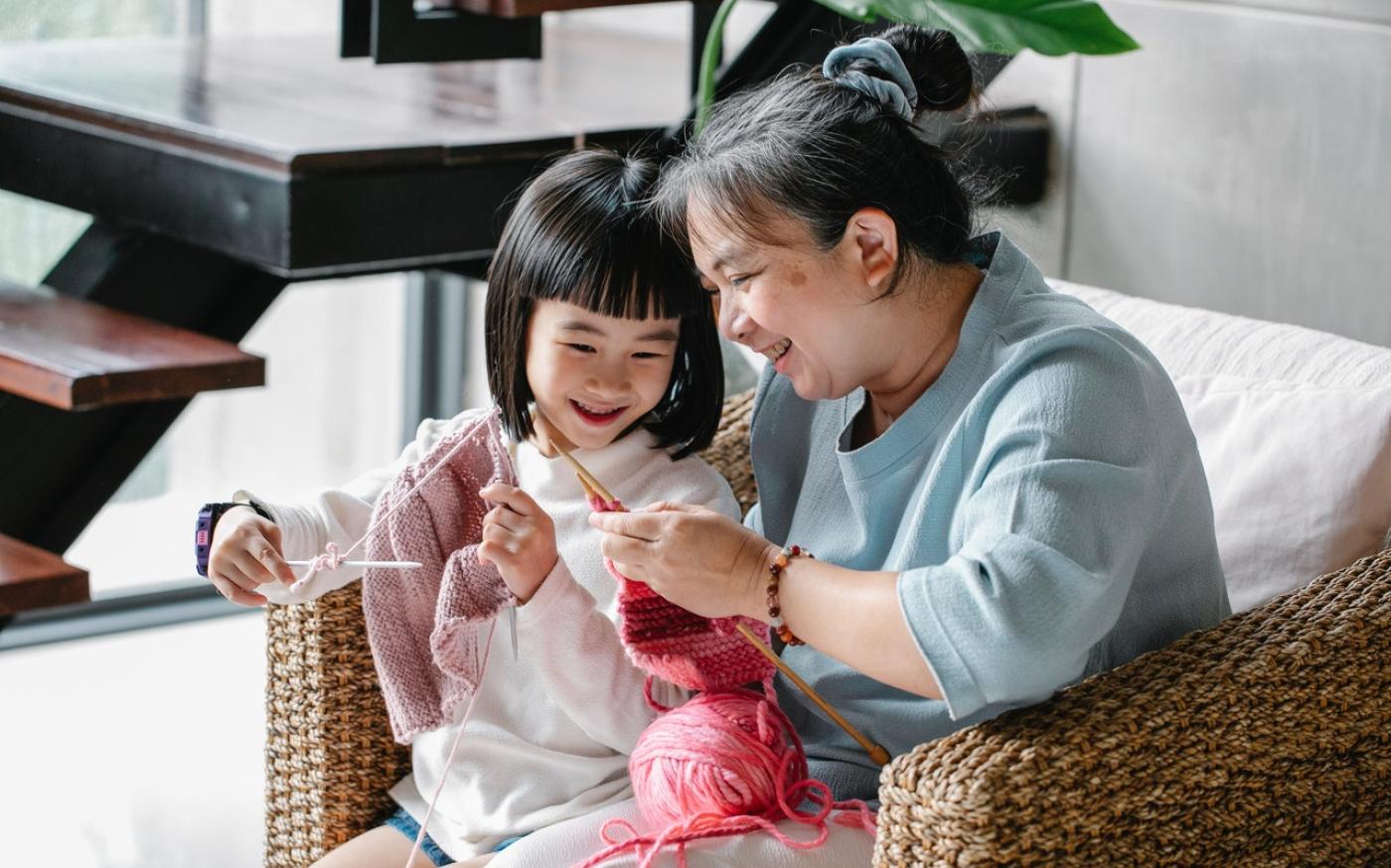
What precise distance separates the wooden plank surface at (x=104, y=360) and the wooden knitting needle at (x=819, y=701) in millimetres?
818

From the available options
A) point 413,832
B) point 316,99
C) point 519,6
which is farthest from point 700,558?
point 316,99

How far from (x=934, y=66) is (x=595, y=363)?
39cm

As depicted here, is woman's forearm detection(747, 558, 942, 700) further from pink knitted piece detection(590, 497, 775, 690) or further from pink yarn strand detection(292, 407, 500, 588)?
pink yarn strand detection(292, 407, 500, 588)

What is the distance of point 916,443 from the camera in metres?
1.32

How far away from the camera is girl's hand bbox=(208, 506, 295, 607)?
1406mm

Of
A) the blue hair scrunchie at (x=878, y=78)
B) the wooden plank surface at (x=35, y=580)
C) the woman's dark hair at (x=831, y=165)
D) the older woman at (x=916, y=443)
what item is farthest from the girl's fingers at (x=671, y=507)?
the wooden plank surface at (x=35, y=580)

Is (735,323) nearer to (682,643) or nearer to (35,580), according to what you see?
(682,643)

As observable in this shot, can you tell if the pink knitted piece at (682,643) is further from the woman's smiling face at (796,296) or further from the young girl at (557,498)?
the woman's smiling face at (796,296)

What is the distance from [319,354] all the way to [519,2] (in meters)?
1.71

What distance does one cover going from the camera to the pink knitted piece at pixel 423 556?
1.49 m

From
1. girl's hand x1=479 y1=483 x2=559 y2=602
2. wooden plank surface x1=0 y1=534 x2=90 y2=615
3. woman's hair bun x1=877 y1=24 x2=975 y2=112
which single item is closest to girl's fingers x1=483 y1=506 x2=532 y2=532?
girl's hand x1=479 y1=483 x2=559 y2=602

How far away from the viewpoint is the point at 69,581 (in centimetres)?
186

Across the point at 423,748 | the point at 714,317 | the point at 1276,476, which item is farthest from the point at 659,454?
the point at 1276,476

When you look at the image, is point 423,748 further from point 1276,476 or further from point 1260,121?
point 1260,121
